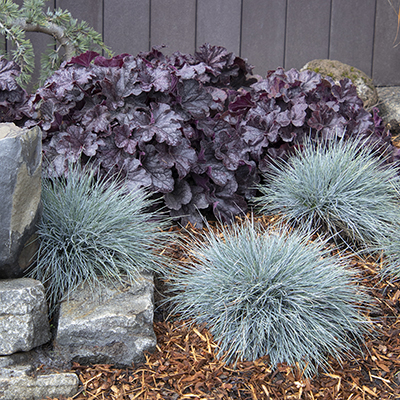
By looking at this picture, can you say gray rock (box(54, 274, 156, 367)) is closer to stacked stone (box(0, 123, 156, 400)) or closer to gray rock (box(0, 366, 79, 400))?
stacked stone (box(0, 123, 156, 400))

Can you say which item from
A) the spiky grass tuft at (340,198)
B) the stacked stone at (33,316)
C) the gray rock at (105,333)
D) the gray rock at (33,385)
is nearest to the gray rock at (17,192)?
the stacked stone at (33,316)

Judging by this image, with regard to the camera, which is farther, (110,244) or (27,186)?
(110,244)

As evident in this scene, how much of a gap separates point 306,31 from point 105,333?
12.3 ft

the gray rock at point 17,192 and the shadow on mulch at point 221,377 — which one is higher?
the gray rock at point 17,192

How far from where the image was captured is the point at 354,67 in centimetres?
447

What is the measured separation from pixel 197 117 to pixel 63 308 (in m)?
1.36

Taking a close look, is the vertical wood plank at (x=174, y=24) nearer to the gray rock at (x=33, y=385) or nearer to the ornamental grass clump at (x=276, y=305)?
the ornamental grass clump at (x=276, y=305)

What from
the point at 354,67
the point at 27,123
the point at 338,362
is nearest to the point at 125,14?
the point at 27,123

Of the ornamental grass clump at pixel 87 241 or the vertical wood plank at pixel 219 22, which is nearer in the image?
the ornamental grass clump at pixel 87 241

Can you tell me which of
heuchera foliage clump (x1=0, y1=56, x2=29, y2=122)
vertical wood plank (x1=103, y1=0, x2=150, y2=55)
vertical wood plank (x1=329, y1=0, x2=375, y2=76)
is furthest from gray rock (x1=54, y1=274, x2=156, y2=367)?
vertical wood plank (x1=329, y1=0, x2=375, y2=76)

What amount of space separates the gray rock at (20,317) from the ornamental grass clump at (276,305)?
0.63m

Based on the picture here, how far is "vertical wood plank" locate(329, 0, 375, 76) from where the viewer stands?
14.6 feet

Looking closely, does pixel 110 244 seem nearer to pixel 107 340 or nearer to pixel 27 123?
pixel 107 340

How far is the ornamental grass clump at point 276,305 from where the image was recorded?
6.10 ft
